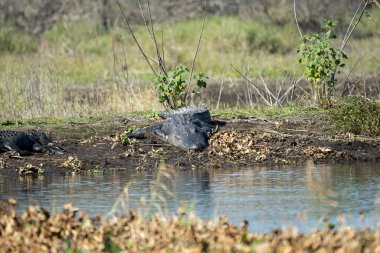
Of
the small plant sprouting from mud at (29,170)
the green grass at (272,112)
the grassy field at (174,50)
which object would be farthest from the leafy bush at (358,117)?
the grassy field at (174,50)

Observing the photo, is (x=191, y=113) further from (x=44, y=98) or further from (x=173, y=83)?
(x=44, y=98)

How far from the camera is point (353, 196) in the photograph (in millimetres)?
9703

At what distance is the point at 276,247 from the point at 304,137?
7287 mm

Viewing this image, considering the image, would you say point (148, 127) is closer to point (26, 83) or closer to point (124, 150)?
point (124, 150)

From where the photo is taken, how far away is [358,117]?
43.8ft

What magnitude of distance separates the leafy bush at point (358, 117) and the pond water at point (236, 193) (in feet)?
Answer: 4.33

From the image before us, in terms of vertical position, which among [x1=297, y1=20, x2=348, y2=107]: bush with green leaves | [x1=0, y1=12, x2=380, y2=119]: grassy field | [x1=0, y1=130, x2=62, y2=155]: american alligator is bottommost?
[x1=0, y1=130, x2=62, y2=155]: american alligator

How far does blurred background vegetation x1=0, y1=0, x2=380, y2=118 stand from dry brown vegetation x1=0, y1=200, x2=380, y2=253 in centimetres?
1069

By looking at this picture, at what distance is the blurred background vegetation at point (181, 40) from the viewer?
2234 cm

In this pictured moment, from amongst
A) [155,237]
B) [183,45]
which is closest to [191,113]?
[155,237]

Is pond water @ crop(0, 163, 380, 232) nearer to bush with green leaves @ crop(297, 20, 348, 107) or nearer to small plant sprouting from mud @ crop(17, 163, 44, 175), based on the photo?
small plant sprouting from mud @ crop(17, 163, 44, 175)

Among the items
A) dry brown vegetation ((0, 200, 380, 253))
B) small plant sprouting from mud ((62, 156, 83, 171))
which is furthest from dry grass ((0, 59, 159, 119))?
dry brown vegetation ((0, 200, 380, 253))

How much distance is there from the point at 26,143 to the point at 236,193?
403cm

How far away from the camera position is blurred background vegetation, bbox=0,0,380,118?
880 inches
